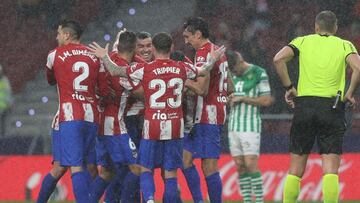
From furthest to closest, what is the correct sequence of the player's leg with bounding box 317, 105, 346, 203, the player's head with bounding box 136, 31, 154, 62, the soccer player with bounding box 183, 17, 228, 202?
the player's head with bounding box 136, 31, 154, 62 < the soccer player with bounding box 183, 17, 228, 202 < the player's leg with bounding box 317, 105, 346, 203

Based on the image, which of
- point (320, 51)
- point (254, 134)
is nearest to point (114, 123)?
point (320, 51)

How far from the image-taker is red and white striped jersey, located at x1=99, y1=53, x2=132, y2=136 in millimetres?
11085

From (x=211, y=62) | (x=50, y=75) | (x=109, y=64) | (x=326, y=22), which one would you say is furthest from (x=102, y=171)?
(x=326, y=22)

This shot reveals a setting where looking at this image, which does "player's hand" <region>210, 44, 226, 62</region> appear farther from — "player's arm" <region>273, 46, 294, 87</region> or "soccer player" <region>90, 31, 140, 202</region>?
"soccer player" <region>90, 31, 140, 202</region>

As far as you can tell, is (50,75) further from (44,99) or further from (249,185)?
(44,99)

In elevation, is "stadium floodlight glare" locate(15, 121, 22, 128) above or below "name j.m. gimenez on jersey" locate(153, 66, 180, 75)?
below

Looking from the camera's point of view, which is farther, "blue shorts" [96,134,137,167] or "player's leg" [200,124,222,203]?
"player's leg" [200,124,222,203]

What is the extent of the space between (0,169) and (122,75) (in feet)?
21.6

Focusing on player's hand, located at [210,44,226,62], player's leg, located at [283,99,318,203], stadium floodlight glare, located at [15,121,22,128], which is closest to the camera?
player's leg, located at [283,99,318,203]

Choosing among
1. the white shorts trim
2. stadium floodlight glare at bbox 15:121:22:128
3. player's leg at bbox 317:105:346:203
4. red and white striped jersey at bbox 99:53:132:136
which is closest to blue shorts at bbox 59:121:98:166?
red and white striped jersey at bbox 99:53:132:136

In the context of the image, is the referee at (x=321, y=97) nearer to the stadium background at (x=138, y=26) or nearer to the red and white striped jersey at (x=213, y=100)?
the red and white striped jersey at (x=213, y=100)

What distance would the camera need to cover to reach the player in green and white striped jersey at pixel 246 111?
14211 millimetres

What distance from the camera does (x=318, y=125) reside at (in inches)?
420

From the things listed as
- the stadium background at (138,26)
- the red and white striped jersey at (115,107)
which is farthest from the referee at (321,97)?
the stadium background at (138,26)
